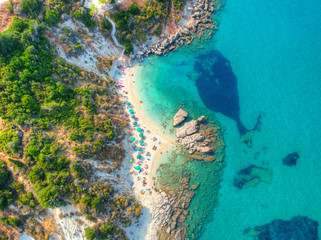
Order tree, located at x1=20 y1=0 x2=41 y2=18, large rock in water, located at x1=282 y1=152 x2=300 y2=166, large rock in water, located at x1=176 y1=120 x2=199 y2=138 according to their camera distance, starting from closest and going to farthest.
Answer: tree, located at x1=20 y1=0 x2=41 y2=18 → large rock in water, located at x1=282 y1=152 x2=300 y2=166 → large rock in water, located at x1=176 y1=120 x2=199 y2=138

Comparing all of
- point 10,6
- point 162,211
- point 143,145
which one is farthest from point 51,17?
point 162,211

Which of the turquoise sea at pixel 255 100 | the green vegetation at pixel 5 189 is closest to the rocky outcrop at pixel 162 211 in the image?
the turquoise sea at pixel 255 100

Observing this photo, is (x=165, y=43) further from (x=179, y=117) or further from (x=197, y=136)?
(x=197, y=136)

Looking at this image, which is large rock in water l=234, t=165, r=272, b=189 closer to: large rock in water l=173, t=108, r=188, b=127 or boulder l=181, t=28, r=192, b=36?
large rock in water l=173, t=108, r=188, b=127

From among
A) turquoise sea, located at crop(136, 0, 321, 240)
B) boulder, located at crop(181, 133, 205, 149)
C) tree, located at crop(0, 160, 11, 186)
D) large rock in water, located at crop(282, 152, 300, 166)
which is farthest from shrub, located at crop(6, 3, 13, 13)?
large rock in water, located at crop(282, 152, 300, 166)

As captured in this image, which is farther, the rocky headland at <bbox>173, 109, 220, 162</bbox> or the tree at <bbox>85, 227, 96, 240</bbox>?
the rocky headland at <bbox>173, 109, 220, 162</bbox>

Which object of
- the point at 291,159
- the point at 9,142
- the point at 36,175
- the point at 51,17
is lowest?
the point at 291,159

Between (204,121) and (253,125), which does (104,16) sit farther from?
(253,125)
